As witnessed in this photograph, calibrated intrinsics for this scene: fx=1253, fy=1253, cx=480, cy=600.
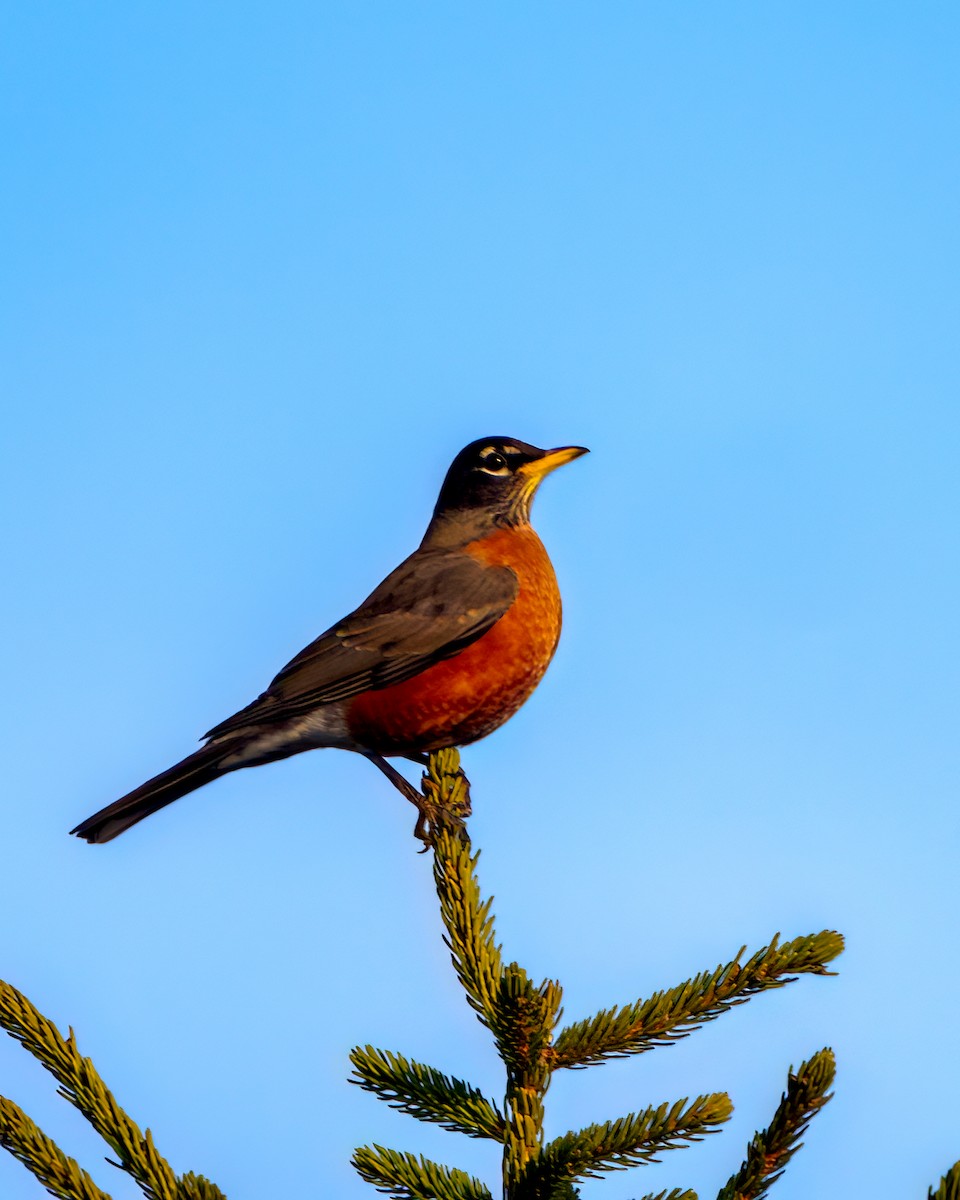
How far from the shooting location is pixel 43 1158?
2.41 meters

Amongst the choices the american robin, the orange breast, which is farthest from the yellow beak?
the orange breast

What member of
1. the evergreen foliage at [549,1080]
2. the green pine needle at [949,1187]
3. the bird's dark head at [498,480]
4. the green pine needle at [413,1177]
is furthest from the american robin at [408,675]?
the green pine needle at [949,1187]

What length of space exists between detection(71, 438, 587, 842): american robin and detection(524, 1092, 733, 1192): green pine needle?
7.81ft

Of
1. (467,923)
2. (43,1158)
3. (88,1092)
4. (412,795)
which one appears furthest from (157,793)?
(43,1158)

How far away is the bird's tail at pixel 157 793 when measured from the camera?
4453mm

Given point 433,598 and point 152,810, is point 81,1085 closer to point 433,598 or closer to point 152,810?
point 152,810

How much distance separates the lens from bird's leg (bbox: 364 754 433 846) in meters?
4.44

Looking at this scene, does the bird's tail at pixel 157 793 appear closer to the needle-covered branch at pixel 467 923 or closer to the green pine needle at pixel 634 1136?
the needle-covered branch at pixel 467 923

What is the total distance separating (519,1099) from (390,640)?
279cm

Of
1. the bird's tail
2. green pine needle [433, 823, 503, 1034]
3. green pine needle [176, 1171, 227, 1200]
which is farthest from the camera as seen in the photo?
the bird's tail

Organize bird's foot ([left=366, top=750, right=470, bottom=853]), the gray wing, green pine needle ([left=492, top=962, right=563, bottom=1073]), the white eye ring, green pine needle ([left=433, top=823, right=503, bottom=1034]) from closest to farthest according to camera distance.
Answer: green pine needle ([left=492, top=962, right=563, bottom=1073])
green pine needle ([left=433, top=823, right=503, bottom=1034])
bird's foot ([left=366, top=750, right=470, bottom=853])
the gray wing
the white eye ring

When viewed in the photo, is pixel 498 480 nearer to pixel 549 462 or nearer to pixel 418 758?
pixel 549 462

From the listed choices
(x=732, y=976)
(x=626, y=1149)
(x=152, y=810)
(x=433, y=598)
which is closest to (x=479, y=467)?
(x=433, y=598)

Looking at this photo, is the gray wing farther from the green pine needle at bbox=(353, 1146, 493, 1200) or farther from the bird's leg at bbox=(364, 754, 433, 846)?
the green pine needle at bbox=(353, 1146, 493, 1200)
